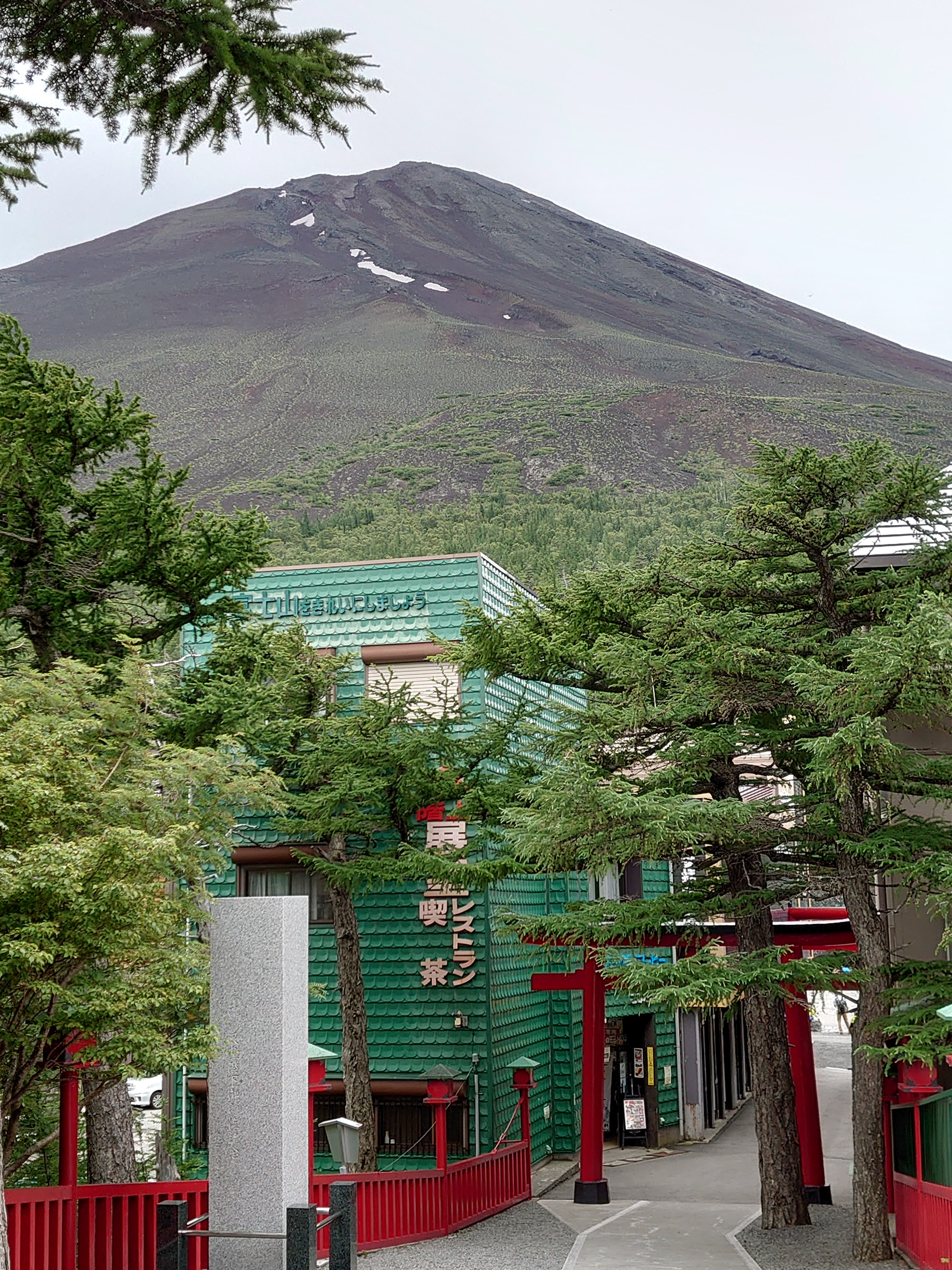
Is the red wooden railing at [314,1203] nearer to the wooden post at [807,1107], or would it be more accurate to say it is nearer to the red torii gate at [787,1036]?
the red torii gate at [787,1036]

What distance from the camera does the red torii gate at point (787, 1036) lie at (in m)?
16.7

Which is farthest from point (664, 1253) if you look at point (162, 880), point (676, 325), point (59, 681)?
point (676, 325)

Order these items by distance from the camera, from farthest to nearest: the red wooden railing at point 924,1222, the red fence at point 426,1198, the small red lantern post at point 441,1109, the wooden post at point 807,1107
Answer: the wooden post at point 807,1107
the small red lantern post at point 441,1109
the red fence at point 426,1198
the red wooden railing at point 924,1222

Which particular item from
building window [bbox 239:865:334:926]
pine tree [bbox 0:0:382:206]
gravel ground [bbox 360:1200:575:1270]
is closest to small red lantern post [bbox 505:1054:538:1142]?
gravel ground [bbox 360:1200:575:1270]

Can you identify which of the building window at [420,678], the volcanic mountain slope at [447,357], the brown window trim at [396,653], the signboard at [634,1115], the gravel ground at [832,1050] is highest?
the volcanic mountain slope at [447,357]

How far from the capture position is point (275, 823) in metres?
17.3

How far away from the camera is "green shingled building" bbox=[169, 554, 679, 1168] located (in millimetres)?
19500

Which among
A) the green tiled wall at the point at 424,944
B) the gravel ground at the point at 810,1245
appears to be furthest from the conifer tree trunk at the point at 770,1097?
the green tiled wall at the point at 424,944

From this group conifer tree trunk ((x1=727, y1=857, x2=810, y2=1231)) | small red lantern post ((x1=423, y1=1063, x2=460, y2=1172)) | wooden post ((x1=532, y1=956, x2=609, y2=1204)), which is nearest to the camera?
conifer tree trunk ((x1=727, y1=857, x2=810, y2=1231))

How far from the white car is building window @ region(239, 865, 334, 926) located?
780cm

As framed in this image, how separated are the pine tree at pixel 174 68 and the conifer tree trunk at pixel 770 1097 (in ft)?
34.8

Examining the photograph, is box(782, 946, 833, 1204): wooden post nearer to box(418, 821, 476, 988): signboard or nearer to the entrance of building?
box(418, 821, 476, 988): signboard

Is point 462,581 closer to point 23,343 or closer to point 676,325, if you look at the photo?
point 23,343

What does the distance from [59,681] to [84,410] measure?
114 inches
